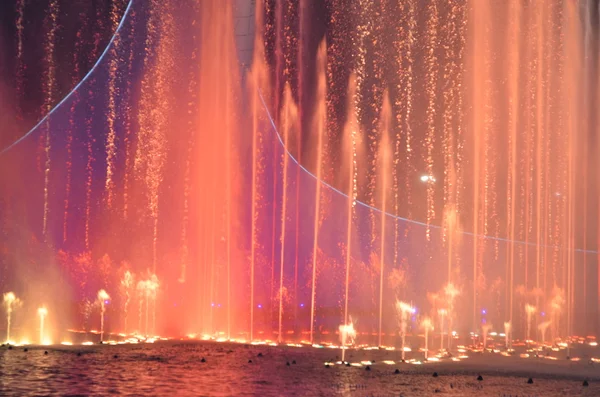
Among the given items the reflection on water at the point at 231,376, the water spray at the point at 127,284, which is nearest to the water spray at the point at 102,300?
the water spray at the point at 127,284

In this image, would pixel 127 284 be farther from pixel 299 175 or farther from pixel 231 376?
pixel 231 376

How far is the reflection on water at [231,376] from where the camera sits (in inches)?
441

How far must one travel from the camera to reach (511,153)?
36.8 m

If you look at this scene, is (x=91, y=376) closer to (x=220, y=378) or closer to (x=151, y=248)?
(x=220, y=378)

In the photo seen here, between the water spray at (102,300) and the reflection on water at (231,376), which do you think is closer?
the reflection on water at (231,376)

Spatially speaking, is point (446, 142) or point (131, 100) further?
point (446, 142)

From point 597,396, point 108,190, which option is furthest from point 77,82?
point 597,396

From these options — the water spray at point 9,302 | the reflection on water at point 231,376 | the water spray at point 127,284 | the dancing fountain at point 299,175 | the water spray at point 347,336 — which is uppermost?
the dancing fountain at point 299,175

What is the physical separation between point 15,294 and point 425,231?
18951 millimetres

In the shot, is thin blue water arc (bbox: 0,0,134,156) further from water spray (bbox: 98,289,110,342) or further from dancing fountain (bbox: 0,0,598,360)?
water spray (bbox: 98,289,110,342)

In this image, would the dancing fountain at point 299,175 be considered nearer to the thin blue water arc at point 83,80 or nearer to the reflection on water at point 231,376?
the thin blue water arc at point 83,80

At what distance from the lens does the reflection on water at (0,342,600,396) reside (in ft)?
36.8

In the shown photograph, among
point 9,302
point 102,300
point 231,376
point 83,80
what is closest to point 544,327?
point 102,300

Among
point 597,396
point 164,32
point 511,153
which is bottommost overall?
point 597,396
